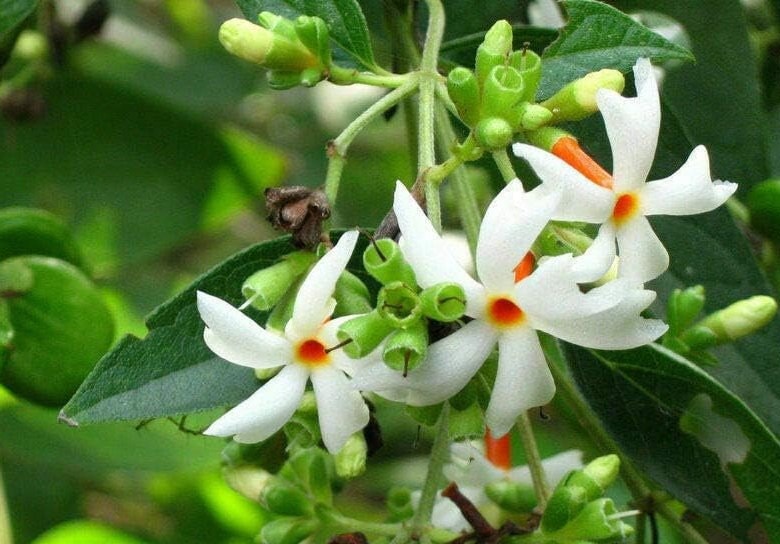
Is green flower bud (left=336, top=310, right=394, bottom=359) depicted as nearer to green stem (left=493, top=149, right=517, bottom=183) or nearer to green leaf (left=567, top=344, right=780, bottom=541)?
green stem (left=493, top=149, right=517, bottom=183)

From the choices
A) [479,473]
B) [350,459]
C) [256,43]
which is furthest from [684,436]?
[256,43]

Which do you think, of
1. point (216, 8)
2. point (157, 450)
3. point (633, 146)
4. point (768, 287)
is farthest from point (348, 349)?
point (216, 8)

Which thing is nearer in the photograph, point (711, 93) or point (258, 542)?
point (258, 542)

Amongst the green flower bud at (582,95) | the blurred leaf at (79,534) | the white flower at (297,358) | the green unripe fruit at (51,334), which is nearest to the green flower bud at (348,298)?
the white flower at (297,358)

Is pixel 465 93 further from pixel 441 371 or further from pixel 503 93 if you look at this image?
pixel 441 371

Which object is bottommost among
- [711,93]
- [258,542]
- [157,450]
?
[157,450]

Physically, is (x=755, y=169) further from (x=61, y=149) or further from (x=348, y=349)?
(x=61, y=149)
